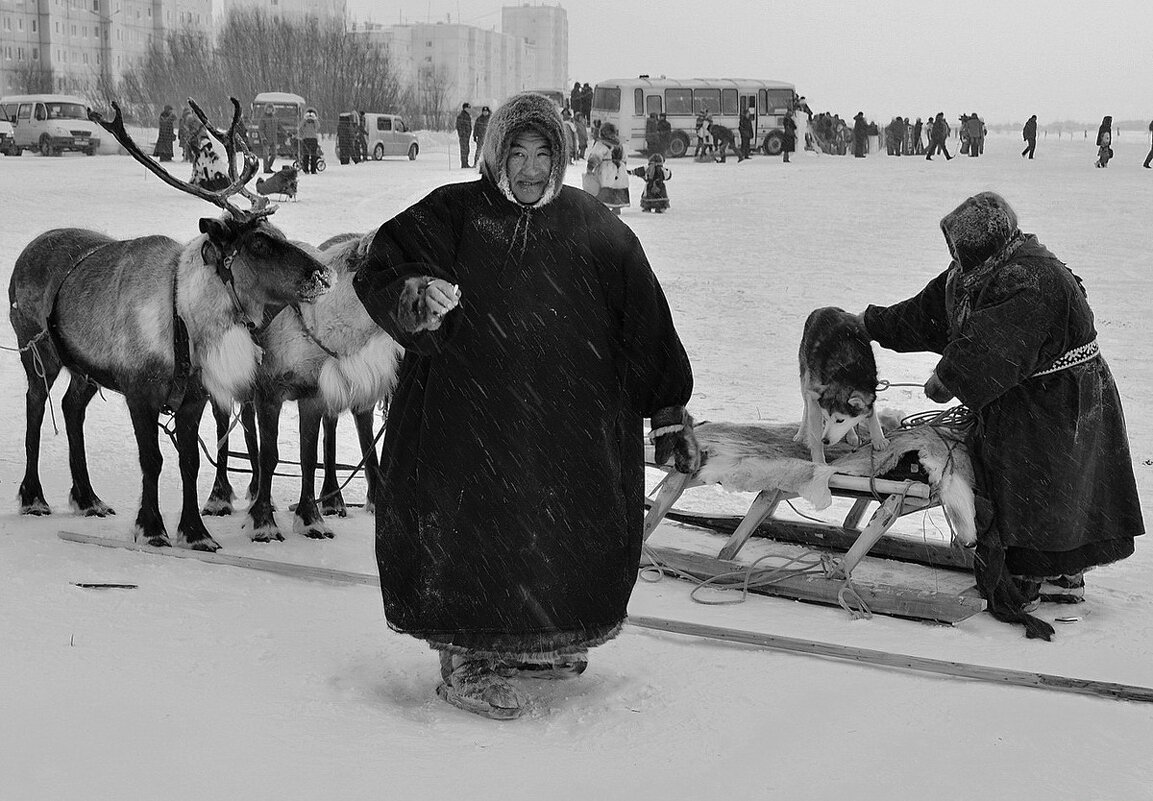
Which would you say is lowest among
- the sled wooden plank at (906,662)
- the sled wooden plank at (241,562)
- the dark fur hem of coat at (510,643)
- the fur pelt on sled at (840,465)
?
the sled wooden plank at (241,562)

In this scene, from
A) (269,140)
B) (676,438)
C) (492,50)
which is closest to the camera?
(676,438)

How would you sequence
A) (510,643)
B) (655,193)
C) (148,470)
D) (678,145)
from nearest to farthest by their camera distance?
(510,643) → (148,470) → (655,193) → (678,145)

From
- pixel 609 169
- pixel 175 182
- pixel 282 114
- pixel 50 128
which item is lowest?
pixel 175 182

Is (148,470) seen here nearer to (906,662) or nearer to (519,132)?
(519,132)

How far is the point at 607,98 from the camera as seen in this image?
35.5 metres

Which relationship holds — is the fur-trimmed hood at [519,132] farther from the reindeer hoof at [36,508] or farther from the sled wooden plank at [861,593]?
the reindeer hoof at [36,508]

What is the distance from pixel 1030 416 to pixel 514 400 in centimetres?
213

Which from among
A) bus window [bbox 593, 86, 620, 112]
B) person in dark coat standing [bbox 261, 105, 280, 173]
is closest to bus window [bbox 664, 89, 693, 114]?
bus window [bbox 593, 86, 620, 112]

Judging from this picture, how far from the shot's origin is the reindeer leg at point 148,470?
5.51 meters

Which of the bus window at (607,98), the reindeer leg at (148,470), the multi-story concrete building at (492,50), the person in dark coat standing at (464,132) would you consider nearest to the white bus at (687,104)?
the bus window at (607,98)

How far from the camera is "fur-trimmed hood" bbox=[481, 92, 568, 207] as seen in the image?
3.49m

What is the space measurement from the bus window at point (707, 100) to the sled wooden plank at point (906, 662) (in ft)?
107

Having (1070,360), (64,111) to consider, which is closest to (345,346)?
(1070,360)

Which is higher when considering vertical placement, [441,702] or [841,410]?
[841,410]
